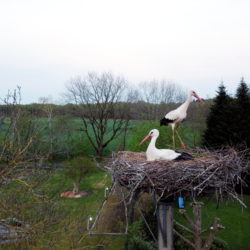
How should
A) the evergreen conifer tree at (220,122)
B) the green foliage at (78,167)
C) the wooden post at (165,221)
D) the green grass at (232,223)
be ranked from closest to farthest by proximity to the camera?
the wooden post at (165,221), the green grass at (232,223), the evergreen conifer tree at (220,122), the green foliage at (78,167)

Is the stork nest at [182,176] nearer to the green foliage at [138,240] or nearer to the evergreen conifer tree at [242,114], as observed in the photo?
the green foliage at [138,240]

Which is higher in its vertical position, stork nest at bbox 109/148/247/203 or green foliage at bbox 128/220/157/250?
stork nest at bbox 109/148/247/203

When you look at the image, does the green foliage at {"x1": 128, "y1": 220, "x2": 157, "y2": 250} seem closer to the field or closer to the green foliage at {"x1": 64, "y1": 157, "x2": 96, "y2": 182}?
the field

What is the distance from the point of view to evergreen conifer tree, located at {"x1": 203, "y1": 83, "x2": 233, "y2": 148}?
14680 mm

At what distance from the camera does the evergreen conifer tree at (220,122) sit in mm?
14680

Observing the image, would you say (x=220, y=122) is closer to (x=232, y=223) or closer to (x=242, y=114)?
(x=242, y=114)

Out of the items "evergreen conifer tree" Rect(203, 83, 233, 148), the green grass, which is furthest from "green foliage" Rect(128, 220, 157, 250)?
"evergreen conifer tree" Rect(203, 83, 233, 148)

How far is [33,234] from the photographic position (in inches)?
198

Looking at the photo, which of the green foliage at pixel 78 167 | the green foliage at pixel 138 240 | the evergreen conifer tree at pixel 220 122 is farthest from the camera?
the green foliage at pixel 78 167

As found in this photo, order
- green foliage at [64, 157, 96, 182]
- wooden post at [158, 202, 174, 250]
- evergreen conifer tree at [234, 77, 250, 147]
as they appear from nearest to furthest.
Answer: wooden post at [158, 202, 174, 250], evergreen conifer tree at [234, 77, 250, 147], green foliage at [64, 157, 96, 182]

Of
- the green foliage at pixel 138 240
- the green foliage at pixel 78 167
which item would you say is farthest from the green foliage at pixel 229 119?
the green foliage at pixel 78 167

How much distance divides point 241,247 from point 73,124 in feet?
68.1

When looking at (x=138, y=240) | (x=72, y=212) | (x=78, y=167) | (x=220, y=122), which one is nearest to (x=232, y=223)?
(x=220, y=122)

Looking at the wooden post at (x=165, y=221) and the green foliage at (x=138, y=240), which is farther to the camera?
the green foliage at (x=138, y=240)
